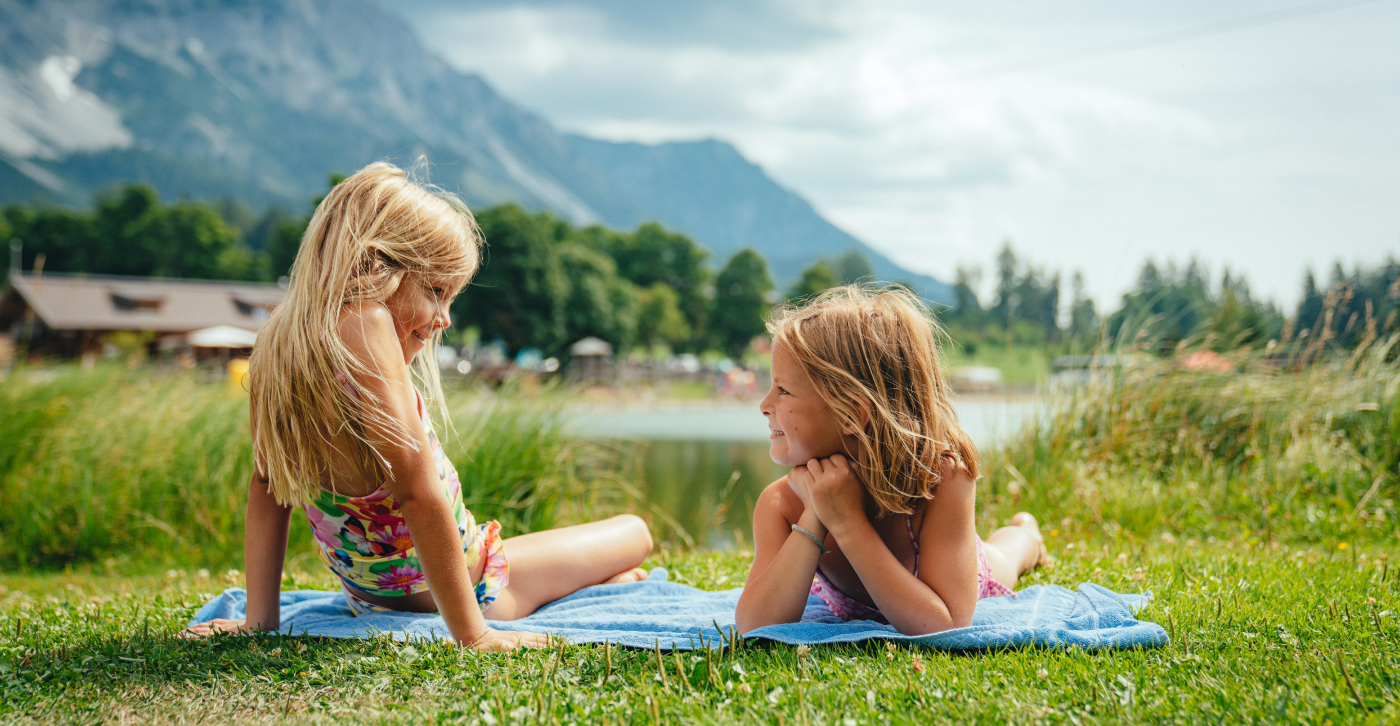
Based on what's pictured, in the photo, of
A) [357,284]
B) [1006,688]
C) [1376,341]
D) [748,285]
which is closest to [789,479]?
[1006,688]

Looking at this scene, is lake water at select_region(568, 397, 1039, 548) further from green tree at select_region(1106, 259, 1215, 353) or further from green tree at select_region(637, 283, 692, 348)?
green tree at select_region(637, 283, 692, 348)

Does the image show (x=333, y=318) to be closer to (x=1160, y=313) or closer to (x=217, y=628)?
(x=217, y=628)

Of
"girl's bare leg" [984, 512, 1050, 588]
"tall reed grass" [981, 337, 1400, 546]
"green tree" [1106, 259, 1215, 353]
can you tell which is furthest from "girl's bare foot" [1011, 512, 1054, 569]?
"green tree" [1106, 259, 1215, 353]

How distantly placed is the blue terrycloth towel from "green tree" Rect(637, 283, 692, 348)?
160 ft

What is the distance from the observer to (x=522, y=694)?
57.3 inches

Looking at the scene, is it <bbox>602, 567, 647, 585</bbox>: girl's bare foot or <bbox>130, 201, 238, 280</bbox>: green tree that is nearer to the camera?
<bbox>602, 567, 647, 585</bbox>: girl's bare foot

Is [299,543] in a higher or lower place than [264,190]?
lower

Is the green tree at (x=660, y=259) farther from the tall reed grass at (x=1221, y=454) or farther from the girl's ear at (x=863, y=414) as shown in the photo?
the girl's ear at (x=863, y=414)

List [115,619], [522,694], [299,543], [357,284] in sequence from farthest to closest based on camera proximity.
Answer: [299,543]
[115,619]
[357,284]
[522,694]

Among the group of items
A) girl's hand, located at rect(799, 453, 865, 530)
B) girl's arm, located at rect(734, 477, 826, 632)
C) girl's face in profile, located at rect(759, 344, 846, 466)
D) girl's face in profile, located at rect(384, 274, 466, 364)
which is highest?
girl's face in profile, located at rect(384, 274, 466, 364)

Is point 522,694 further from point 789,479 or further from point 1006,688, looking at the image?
point 1006,688

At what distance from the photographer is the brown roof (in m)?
34.9

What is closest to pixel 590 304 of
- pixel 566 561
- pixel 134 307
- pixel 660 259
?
pixel 660 259

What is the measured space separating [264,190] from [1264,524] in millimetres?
217674
